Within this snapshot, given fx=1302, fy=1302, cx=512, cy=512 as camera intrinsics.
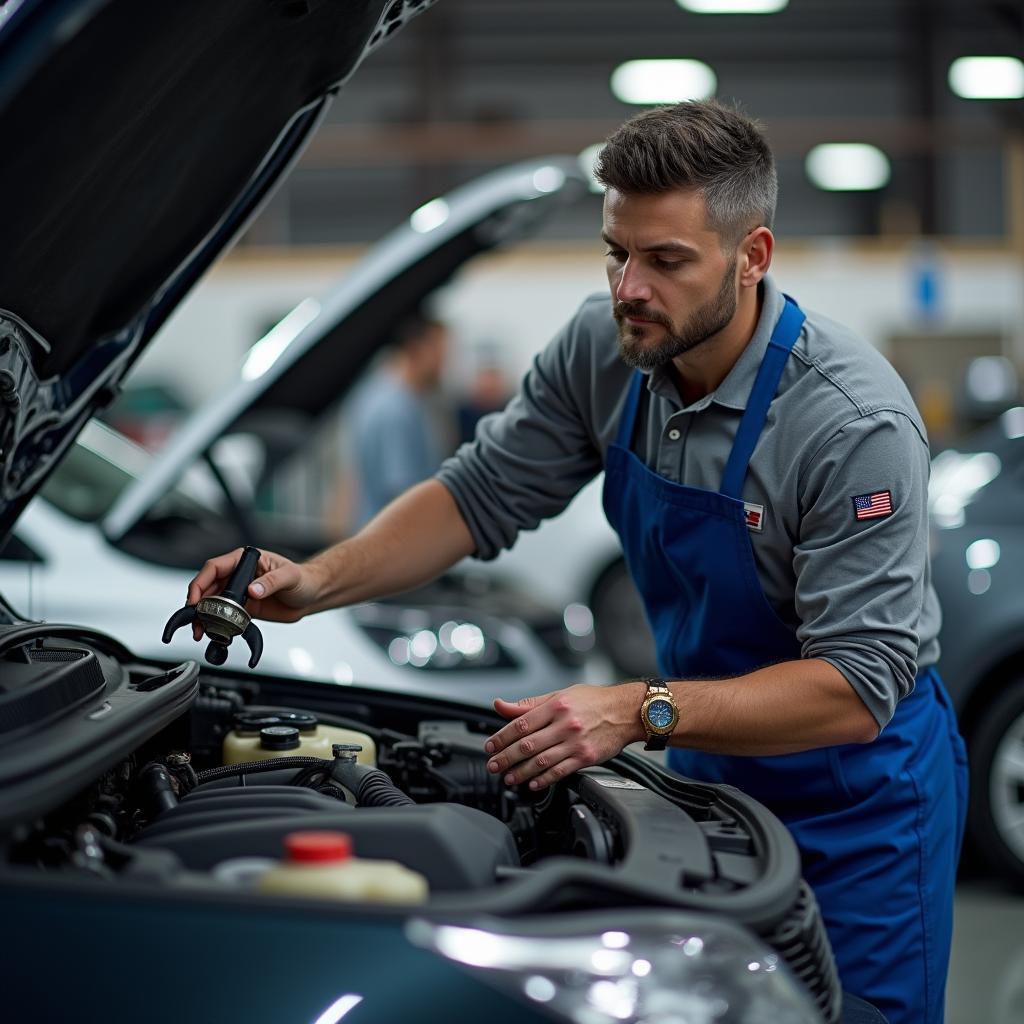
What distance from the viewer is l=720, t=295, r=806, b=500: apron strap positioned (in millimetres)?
1862

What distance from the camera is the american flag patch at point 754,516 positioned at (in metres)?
1.85

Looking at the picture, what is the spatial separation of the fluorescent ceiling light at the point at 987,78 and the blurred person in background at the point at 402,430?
5609mm

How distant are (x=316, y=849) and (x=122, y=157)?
37.3 inches

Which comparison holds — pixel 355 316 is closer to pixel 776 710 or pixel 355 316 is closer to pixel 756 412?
pixel 756 412

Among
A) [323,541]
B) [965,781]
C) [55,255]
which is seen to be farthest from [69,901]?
[323,541]

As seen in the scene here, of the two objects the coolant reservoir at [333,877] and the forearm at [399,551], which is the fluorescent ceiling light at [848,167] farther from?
the coolant reservoir at [333,877]

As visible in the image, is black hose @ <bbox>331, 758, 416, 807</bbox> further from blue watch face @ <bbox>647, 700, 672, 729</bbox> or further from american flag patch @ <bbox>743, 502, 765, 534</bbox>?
american flag patch @ <bbox>743, 502, 765, 534</bbox>

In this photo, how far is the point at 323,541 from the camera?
4754mm

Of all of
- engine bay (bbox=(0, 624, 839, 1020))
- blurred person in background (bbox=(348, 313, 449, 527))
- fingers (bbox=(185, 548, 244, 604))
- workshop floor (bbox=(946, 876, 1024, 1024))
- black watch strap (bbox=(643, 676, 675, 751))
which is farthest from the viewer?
blurred person in background (bbox=(348, 313, 449, 527))

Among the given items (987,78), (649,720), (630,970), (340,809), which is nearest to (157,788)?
(340,809)

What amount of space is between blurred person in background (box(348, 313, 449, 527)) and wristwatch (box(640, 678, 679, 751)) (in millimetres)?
3664

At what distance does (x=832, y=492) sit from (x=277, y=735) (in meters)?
0.85

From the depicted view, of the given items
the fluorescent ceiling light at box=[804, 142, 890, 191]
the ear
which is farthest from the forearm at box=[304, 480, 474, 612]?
the fluorescent ceiling light at box=[804, 142, 890, 191]

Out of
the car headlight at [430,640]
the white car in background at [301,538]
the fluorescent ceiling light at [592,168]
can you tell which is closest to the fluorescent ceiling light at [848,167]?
the fluorescent ceiling light at [592,168]
